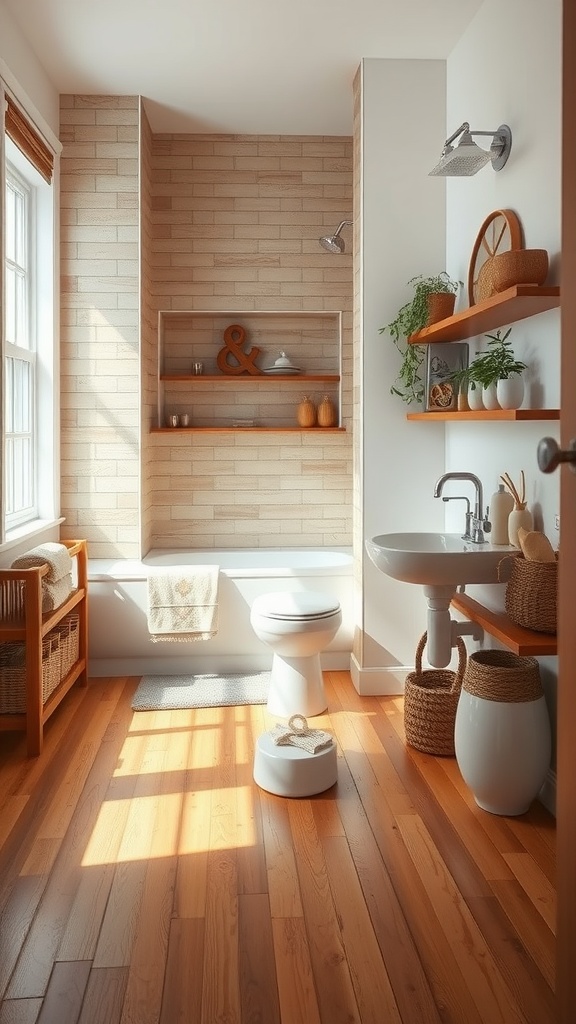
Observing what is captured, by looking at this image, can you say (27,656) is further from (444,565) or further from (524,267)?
(524,267)

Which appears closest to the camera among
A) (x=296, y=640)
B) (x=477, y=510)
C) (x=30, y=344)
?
(x=477, y=510)

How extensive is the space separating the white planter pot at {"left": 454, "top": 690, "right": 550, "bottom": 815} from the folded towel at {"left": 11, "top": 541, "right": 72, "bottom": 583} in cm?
172

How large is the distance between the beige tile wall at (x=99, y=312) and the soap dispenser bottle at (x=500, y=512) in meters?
2.04

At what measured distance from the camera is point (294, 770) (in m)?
2.94

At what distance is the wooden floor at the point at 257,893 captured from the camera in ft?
6.17

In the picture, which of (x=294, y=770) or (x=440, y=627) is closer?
(x=294, y=770)

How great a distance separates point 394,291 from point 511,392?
1296mm

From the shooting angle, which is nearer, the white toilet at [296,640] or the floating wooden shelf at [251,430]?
the white toilet at [296,640]

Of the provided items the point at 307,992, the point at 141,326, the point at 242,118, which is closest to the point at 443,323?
the point at 141,326

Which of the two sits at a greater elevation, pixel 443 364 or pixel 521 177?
pixel 521 177

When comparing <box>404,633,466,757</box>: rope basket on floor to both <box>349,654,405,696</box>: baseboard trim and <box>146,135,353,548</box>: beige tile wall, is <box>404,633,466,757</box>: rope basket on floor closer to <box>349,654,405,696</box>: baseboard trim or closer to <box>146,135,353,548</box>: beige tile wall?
<box>349,654,405,696</box>: baseboard trim

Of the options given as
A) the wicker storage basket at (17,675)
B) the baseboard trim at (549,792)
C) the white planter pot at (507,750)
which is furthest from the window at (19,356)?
the baseboard trim at (549,792)

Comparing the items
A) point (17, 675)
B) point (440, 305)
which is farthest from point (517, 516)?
point (17, 675)

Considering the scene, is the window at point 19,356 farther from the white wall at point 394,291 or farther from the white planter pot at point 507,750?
the white planter pot at point 507,750
